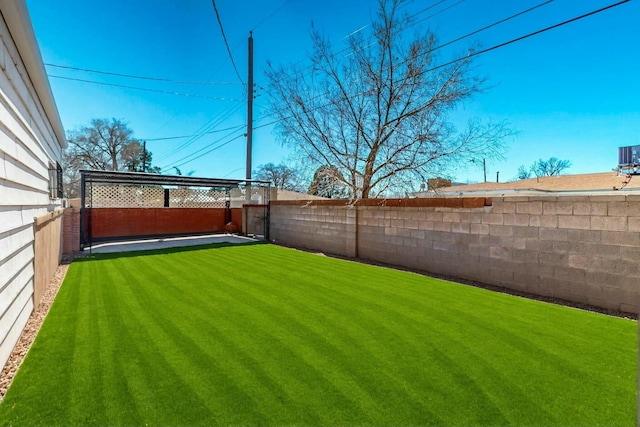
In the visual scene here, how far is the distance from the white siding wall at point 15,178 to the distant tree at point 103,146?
29090 millimetres

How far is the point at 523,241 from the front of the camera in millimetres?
5039

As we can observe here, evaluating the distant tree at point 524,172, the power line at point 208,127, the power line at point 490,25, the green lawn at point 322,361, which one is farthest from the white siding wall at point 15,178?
the distant tree at point 524,172

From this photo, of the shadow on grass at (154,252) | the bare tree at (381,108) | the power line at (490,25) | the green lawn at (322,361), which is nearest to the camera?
the green lawn at (322,361)

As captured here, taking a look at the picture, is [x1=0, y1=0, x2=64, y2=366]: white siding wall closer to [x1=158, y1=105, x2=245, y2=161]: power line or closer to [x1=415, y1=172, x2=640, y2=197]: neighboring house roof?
[x1=415, y1=172, x2=640, y2=197]: neighboring house roof

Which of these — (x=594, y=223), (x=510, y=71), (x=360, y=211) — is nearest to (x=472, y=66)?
(x=510, y=71)

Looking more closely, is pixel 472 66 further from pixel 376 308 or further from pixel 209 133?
pixel 209 133

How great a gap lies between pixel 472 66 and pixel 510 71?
2.74 feet

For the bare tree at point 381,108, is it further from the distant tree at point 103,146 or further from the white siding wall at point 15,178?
the distant tree at point 103,146

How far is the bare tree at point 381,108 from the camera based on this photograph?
810cm

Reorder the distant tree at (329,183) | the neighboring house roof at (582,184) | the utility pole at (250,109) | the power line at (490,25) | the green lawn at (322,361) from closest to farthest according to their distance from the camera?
1. the green lawn at (322,361)
2. the power line at (490,25)
3. the distant tree at (329,183)
4. the neighboring house roof at (582,184)
5. the utility pole at (250,109)

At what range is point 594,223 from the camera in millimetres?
4297

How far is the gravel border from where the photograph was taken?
245 cm

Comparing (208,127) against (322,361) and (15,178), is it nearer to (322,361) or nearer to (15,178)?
(15,178)

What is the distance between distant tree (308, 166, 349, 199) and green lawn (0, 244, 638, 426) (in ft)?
16.1
